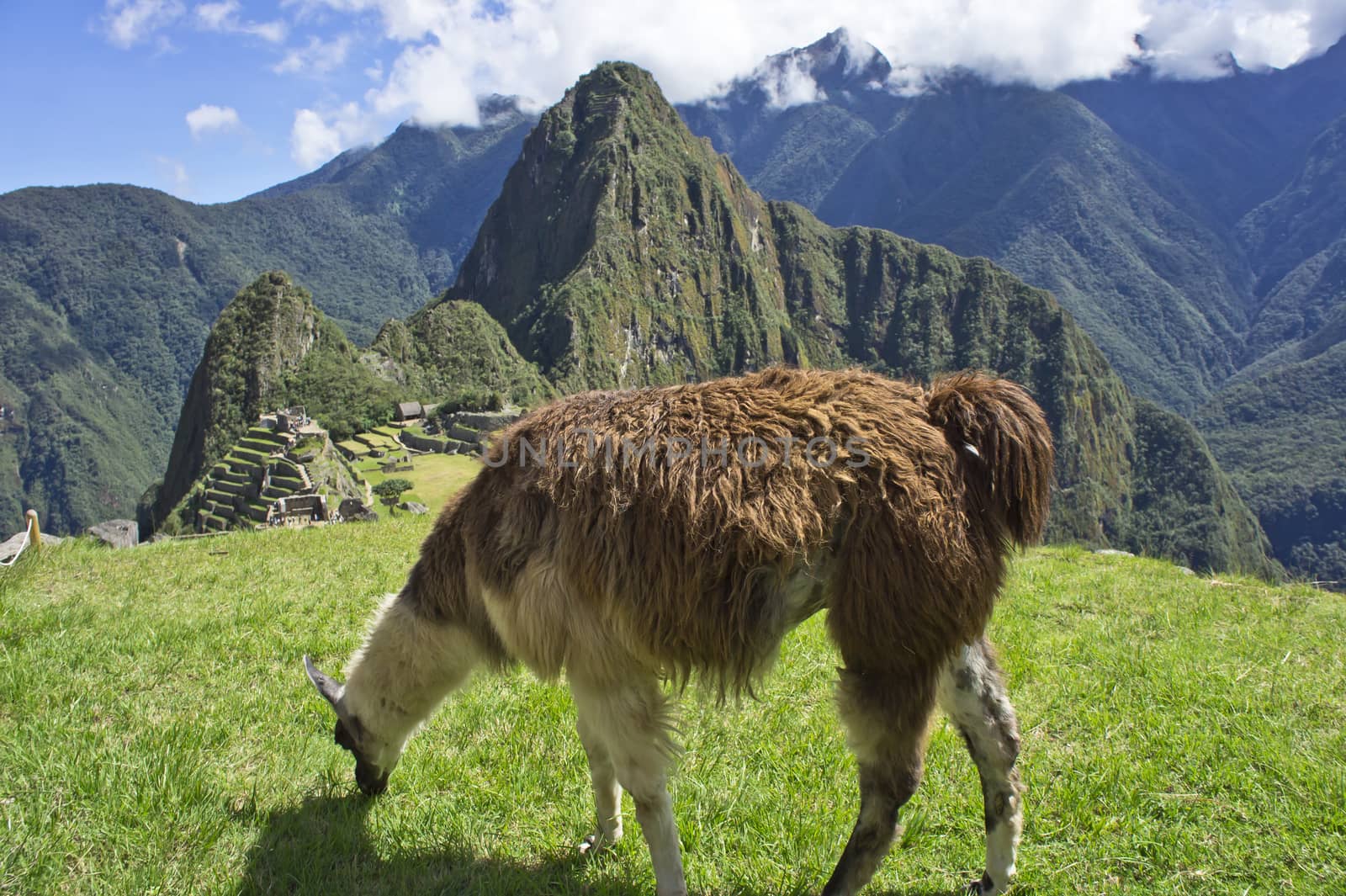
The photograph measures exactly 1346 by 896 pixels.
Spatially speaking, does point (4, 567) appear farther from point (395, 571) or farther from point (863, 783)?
point (863, 783)

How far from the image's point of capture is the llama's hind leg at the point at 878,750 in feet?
8.73

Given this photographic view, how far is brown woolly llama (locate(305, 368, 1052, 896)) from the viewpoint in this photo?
2594mm

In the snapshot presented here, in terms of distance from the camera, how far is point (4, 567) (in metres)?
6.28

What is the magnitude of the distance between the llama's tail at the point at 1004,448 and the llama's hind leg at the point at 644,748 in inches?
60.4

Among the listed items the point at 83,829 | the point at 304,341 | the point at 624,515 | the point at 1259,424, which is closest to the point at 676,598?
the point at 624,515

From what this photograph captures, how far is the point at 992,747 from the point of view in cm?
306

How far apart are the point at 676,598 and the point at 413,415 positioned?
271 ft

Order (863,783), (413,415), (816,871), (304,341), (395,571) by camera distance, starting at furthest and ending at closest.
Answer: (304,341) < (413,415) < (395,571) < (816,871) < (863,783)

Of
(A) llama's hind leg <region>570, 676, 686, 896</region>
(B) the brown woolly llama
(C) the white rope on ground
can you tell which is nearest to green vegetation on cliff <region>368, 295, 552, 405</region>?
(C) the white rope on ground

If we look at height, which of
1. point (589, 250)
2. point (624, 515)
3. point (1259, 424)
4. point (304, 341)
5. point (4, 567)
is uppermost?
point (589, 250)

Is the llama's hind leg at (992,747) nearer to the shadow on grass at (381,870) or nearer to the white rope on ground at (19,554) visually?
the shadow on grass at (381,870)

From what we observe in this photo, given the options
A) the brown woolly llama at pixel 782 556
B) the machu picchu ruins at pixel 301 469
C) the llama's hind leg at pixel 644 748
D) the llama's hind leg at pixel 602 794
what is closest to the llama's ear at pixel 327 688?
the brown woolly llama at pixel 782 556

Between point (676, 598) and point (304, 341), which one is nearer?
point (676, 598)

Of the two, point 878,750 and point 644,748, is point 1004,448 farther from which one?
point 644,748
